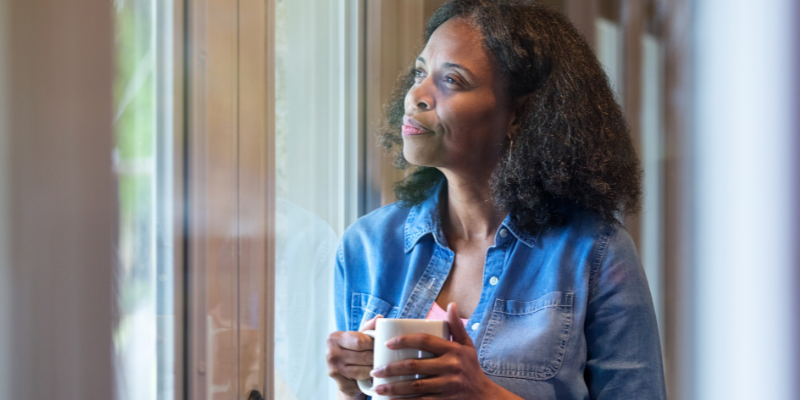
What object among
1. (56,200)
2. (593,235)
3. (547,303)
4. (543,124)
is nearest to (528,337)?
(547,303)

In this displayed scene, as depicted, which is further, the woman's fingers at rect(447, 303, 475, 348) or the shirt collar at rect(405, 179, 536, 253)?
the shirt collar at rect(405, 179, 536, 253)

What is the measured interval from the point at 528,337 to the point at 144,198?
43cm

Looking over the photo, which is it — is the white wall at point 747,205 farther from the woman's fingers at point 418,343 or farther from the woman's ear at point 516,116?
the woman's fingers at point 418,343

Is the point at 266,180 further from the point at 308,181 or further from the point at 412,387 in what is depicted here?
the point at 412,387

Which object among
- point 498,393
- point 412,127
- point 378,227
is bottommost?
point 498,393

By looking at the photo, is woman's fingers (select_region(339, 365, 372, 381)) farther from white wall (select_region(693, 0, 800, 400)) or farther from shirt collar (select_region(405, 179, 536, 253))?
white wall (select_region(693, 0, 800, 400))

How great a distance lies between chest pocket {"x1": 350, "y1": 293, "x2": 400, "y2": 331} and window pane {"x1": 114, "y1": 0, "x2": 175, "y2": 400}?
21 centimetres

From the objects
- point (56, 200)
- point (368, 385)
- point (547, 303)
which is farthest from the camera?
point (547, 303)

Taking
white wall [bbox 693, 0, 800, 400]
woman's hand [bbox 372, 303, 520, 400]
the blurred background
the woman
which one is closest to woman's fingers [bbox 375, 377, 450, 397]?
woman's hand [bbox 372, 303, 520, 400]

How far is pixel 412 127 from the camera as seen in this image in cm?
66

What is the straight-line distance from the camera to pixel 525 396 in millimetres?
606

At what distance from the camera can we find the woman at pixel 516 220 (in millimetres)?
624

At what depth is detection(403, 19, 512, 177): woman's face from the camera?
642 mm

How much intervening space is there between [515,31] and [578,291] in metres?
0.32
